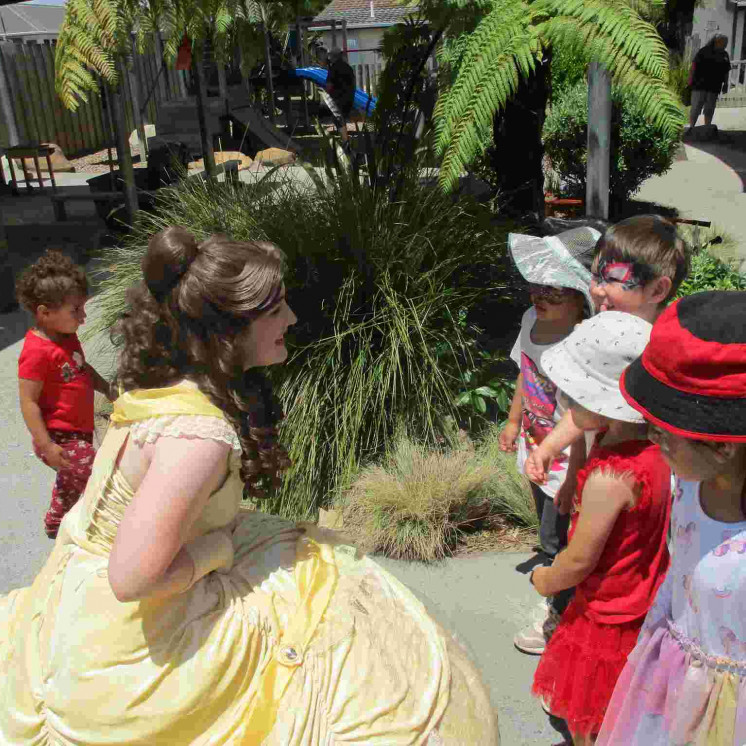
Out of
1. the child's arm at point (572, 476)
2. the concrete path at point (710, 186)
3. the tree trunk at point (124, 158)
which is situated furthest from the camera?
the concrete path at point (710, 186)

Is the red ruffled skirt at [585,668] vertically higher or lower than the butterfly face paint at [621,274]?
lower

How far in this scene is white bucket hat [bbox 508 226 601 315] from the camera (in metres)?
2.71

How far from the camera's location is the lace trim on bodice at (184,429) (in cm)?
162

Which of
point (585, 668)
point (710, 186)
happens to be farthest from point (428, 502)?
point (710, 186)

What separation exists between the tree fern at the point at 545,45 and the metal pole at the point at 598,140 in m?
0.58

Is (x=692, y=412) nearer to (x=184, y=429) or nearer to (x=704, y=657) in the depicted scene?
(x=704, y=657)

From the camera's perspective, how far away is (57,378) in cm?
325

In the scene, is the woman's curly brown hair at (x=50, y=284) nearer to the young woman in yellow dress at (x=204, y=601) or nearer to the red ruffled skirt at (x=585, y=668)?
the young woman in yellow dress at (x=204, y=601)

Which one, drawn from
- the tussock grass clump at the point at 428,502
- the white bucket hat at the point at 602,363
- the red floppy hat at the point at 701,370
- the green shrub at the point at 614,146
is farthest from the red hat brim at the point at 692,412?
the green shrub at the point at 614,146

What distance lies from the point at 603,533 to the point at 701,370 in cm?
64

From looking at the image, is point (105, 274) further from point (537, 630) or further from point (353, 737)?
point (353, 737)

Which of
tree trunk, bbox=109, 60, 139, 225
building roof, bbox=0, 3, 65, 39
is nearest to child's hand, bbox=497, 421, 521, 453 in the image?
tree trunk, bbox=109, 60, 139, 225

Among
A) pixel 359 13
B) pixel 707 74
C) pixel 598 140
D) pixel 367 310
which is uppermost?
pixel 359 13

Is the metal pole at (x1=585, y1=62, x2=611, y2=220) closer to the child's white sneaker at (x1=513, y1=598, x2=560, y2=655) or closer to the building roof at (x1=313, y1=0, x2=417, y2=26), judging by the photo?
the child's white sneaker at (x1=513, y1=598, x2=560, y2=655)
